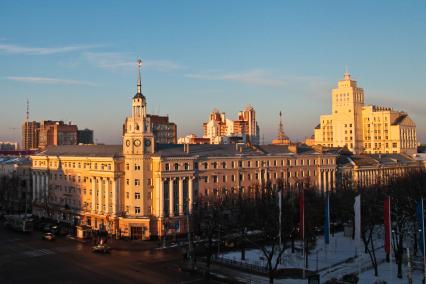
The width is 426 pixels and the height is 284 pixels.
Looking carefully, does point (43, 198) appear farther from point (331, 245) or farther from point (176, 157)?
point (331, 245)

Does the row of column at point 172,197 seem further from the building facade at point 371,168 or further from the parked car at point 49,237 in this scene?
the building facade at point 371,168

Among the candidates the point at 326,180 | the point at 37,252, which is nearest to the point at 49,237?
the point at 37,252

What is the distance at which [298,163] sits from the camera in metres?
113

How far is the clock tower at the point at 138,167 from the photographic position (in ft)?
277

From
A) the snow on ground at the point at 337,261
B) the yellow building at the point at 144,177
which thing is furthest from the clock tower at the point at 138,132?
the snow on ground at the point at 337,261

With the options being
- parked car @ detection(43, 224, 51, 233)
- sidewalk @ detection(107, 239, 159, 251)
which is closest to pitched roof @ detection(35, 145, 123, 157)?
parked car @ detection(43, 224, 51, 233)

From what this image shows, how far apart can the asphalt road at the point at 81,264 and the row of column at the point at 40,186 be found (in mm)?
30789

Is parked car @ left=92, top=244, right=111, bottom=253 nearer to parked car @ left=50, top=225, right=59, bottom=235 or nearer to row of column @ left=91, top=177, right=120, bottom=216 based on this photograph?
row of column @ left=91, top=177, right=120, bottom=216

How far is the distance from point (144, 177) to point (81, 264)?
23613 mm

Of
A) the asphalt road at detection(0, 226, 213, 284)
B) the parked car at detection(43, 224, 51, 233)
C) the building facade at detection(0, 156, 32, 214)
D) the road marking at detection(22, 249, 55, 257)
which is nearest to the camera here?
the asphalt road at detection(0, 226, 213, 284)

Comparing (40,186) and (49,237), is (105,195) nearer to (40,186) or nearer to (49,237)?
(49,237)

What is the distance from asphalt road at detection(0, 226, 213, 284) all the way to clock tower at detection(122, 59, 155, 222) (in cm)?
753

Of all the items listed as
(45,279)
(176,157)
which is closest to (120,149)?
(176,157)

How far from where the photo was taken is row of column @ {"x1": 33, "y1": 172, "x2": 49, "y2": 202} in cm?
11233
